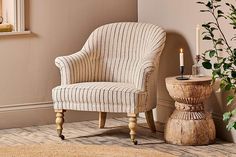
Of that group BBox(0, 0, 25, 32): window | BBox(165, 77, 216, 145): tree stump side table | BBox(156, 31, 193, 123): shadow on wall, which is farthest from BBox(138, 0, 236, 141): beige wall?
BBox(0, 0, 25, 32): window

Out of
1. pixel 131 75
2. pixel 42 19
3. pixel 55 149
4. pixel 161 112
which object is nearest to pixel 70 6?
pixel 42 19

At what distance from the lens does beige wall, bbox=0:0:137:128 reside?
18.6 feet

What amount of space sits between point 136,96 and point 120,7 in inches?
52.6

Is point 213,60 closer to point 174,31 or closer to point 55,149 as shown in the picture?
point 174,31

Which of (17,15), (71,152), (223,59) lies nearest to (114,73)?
(17,15)

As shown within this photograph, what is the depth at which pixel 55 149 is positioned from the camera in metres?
2.94

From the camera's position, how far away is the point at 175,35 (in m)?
5.57

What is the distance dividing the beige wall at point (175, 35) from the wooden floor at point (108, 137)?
24 centimetres

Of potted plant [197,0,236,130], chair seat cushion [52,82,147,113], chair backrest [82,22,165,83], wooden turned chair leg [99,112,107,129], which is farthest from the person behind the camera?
wooden turned chair leg [99,112,107,129]

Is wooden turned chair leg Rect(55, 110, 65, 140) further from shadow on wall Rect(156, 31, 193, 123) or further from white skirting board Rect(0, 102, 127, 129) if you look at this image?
shadow on wall Rect(156, 31, 193, 123)

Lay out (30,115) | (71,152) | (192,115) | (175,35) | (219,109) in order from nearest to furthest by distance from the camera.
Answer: (71,152) → (192,115) → (219,109) → (175,35) → (30,115)

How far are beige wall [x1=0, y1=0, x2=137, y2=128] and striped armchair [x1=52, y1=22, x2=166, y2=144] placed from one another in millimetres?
281

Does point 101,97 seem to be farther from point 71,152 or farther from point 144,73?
point 71,152

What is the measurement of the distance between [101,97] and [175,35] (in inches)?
38.1
